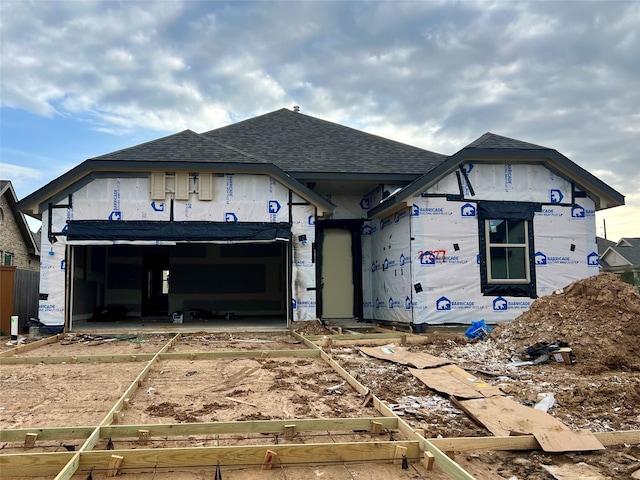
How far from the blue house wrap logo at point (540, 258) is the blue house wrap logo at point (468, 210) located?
78.9 inches

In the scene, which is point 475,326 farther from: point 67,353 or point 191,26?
point 191,26

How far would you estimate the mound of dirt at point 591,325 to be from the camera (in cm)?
791

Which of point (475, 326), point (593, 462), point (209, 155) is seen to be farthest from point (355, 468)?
point (209, 155)

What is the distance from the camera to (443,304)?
12.6 m

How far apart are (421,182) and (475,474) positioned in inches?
361

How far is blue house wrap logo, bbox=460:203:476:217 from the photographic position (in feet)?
42.1

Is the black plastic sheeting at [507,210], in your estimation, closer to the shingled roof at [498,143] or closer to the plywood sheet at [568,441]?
the shingled roof at [498,143]

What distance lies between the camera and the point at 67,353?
9.90 meters

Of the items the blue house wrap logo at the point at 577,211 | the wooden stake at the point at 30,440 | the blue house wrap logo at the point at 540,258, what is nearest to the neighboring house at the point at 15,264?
the wooden stake at the point at 30,440

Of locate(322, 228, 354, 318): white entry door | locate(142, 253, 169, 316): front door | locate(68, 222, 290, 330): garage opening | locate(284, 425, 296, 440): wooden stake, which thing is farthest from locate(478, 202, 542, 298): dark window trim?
locate(142, 253, 169, 316): front door

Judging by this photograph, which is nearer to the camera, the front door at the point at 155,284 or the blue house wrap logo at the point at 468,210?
the blue house wrap logo at the point at 468,210

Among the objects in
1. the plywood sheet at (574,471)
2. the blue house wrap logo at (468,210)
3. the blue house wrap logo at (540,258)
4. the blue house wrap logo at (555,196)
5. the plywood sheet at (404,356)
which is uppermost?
the blue house wrap logo at (555,196)

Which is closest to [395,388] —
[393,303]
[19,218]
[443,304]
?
[443,304]

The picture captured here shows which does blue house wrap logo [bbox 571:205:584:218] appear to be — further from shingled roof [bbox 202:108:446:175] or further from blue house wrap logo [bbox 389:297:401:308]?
blue house wrap logo [bbox 389:297:401:308]
